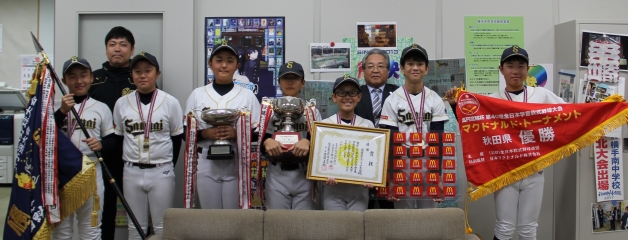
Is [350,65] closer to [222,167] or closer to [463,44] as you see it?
[463,44]

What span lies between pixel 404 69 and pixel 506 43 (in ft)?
4.49

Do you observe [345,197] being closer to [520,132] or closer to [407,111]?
[407,111]

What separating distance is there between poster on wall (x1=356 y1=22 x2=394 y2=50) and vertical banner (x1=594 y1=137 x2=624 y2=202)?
1.96 meters

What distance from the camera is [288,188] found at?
2871 mm

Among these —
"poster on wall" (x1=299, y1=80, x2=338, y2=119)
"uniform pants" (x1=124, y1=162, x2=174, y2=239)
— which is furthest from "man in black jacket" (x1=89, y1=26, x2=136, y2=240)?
"poster on wall" (x1=299, y1=80, x2=338, y2=119)

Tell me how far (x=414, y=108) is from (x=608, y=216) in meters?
2.11

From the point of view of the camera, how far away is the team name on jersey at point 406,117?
9.87ft

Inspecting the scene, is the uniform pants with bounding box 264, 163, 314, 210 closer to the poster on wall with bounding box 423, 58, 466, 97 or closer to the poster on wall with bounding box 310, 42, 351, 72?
the poster on wall with bounding box 310, 42, 351, 72

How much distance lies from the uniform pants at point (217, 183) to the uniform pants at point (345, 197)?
0.67 meters

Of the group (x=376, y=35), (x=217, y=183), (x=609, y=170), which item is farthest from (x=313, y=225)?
(x=609, y=170)

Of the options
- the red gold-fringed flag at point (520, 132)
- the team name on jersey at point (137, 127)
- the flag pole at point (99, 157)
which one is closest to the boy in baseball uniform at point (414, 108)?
the red gold-fringed flag at point (520, 132)

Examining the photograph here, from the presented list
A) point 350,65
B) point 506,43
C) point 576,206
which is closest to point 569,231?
point 576,206

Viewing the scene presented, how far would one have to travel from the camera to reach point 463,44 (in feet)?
12.6

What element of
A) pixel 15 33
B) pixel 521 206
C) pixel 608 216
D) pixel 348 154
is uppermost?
pixel 15 33
